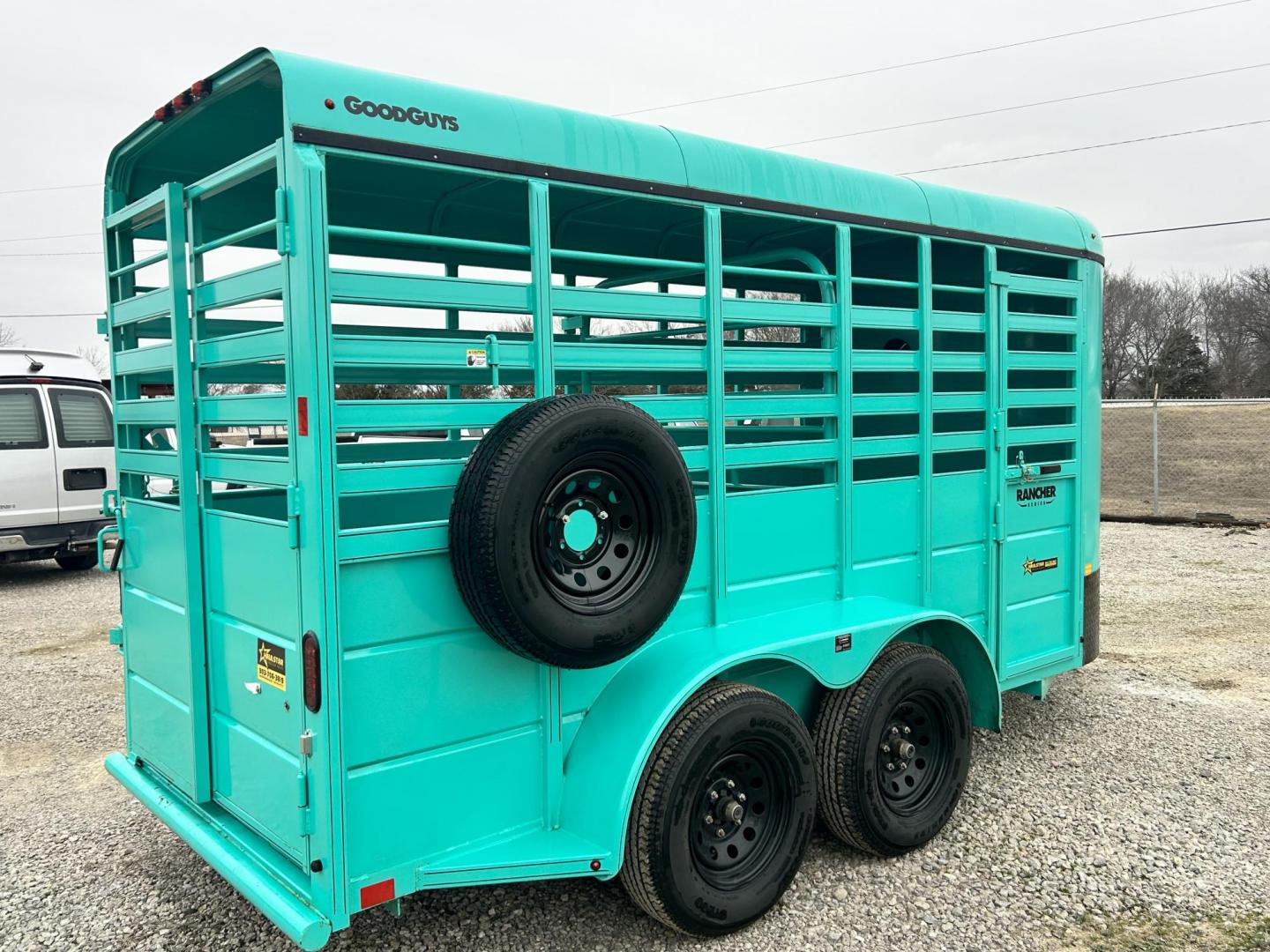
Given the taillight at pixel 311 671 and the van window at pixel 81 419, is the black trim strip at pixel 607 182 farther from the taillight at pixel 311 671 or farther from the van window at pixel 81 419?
the van window at pixel 81 419

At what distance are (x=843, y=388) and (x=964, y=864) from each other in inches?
74.7

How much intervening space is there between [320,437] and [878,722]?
2334mm

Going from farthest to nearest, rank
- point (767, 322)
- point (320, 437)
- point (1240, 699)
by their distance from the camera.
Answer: point (1240, 699) < point (767, 322) < point (320, 437)

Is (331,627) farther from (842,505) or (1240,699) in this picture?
(1240,699)

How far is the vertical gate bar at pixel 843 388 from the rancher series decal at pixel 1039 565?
135 cm

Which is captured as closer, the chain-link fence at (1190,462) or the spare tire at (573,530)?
the spare tire at (573,530)

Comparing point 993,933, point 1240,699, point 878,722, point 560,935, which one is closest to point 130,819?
point 560,935

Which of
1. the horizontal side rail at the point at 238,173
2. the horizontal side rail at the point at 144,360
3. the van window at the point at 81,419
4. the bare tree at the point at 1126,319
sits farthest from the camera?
the bare tree at the point at 1126,319

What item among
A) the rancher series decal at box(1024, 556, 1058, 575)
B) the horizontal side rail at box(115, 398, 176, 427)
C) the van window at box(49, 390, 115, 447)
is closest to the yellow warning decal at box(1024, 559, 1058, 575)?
the rancher series decal at box(1024, 556, 1058, 575)

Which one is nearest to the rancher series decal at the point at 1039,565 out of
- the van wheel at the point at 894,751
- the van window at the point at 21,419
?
the van wheel at the point at 894,751

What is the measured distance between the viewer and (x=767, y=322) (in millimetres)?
3717

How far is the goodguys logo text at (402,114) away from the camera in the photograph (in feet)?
8.83

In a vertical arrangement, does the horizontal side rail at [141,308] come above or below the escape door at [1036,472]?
above

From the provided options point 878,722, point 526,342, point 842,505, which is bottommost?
point 878,722
